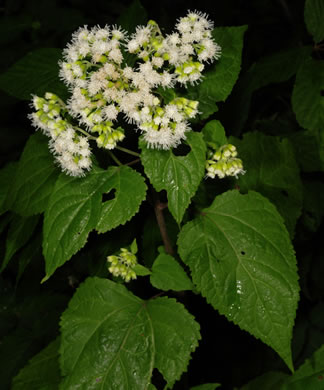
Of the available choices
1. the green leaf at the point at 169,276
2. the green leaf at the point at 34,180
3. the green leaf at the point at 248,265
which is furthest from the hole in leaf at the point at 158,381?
the green leaf at the point at 34,180

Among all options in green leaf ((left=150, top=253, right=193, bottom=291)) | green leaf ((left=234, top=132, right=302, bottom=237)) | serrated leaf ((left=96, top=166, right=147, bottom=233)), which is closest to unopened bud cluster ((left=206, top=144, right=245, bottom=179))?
serrated leaf ((left=96, top=166, right=147, bottom=233))

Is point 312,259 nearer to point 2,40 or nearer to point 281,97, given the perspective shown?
point 281,97

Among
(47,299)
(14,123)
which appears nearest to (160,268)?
(47,299)

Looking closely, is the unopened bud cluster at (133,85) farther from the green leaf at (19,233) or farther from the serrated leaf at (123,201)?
the green leaf at (19,233)

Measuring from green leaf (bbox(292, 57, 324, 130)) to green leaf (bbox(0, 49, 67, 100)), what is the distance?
3.50 feet

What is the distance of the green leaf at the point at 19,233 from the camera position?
174cm

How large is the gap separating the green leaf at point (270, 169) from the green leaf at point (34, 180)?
0.86 metres

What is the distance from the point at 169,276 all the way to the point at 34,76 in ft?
3.54

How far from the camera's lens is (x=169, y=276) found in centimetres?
155

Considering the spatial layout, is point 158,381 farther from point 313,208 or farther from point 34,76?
point 34,76

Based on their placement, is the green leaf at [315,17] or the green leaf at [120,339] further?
the green leaf at [315,17]

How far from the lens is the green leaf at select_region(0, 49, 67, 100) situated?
1784 millimetres

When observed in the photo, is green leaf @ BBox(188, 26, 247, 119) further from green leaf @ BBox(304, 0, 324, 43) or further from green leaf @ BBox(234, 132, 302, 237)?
green leaf @ BBox(304, 0, 324, 43)

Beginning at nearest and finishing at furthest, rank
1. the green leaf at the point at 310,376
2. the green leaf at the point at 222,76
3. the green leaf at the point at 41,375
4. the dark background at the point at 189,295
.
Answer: the green leaf at the point at 222,76 < the green leaf at the point at 41,375 < the green leaf at the point at 310,376 < the dark background at the point at 189,295
